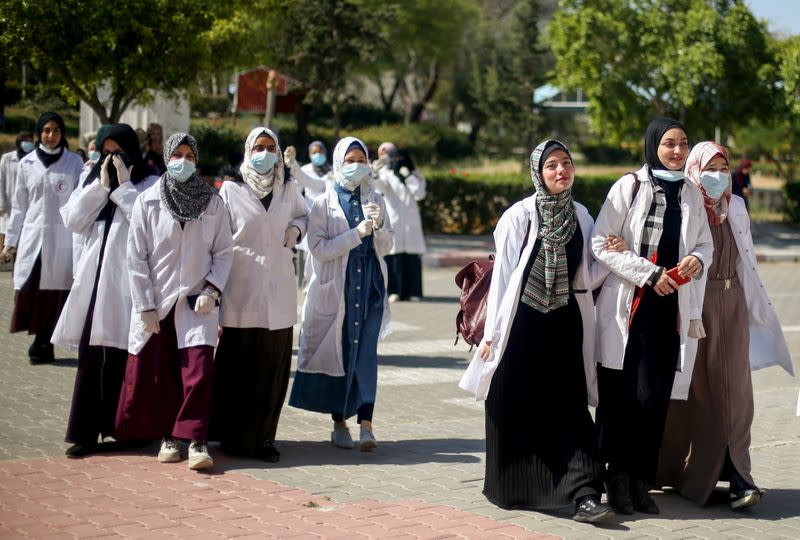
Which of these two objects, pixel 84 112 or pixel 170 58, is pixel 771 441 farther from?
pixel 84 112

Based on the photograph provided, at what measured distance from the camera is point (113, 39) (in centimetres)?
1563

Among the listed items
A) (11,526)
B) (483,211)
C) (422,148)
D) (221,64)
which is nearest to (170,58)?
(221,64)

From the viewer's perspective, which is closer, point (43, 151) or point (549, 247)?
point (549, 247)

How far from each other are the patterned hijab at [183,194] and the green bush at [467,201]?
1686 centimetres

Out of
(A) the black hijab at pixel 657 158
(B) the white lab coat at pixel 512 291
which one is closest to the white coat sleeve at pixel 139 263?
(B) the white lab coat at pixel 512 291

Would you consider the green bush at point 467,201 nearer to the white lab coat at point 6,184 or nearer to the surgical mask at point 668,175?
the white lab coat at point 6,184

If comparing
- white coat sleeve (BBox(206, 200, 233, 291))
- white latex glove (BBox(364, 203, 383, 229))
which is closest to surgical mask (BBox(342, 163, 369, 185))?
white latex glove (BBox(364, 203, 383, 229))

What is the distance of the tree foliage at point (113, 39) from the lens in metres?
15.7

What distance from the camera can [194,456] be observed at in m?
6.88

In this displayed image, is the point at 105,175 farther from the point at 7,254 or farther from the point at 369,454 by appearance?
the point at 7,254

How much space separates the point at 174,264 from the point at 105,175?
88cm

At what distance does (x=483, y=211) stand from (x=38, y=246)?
1515 cm

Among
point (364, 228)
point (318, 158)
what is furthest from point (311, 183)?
point (364, 228)

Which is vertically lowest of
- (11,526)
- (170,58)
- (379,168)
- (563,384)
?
(11,526)
